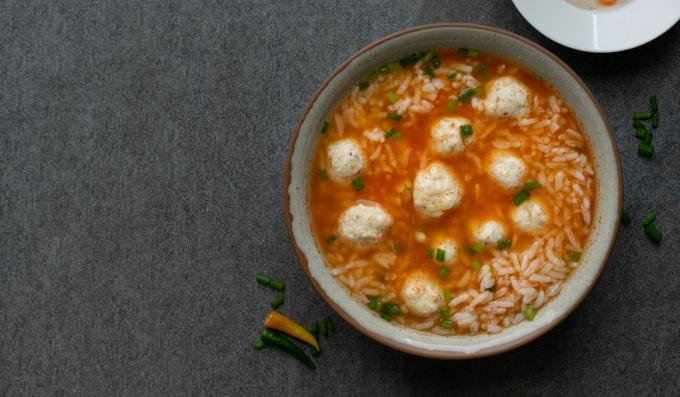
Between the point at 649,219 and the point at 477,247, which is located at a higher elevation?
the point at 477,247

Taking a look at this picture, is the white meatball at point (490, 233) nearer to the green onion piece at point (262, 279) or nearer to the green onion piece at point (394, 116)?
the green onion piece at point (394, 116)

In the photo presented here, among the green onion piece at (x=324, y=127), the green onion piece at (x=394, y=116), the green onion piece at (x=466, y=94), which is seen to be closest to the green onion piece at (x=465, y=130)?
the green onion piece at (x=466, y=94)

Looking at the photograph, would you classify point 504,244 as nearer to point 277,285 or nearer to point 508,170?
point 508,170

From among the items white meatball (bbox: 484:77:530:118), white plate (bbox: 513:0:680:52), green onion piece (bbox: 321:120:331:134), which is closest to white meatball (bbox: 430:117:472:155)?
white meatball (bbox: 484:77:530:118)

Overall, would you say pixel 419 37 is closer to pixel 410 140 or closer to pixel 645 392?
pixel 410 140

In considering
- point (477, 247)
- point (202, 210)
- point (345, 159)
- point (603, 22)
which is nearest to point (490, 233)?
point (477, 247)

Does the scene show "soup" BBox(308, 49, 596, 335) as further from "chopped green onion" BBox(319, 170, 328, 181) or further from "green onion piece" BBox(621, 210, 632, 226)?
"green onion piece" BBox(621, 210, 632, 226)
